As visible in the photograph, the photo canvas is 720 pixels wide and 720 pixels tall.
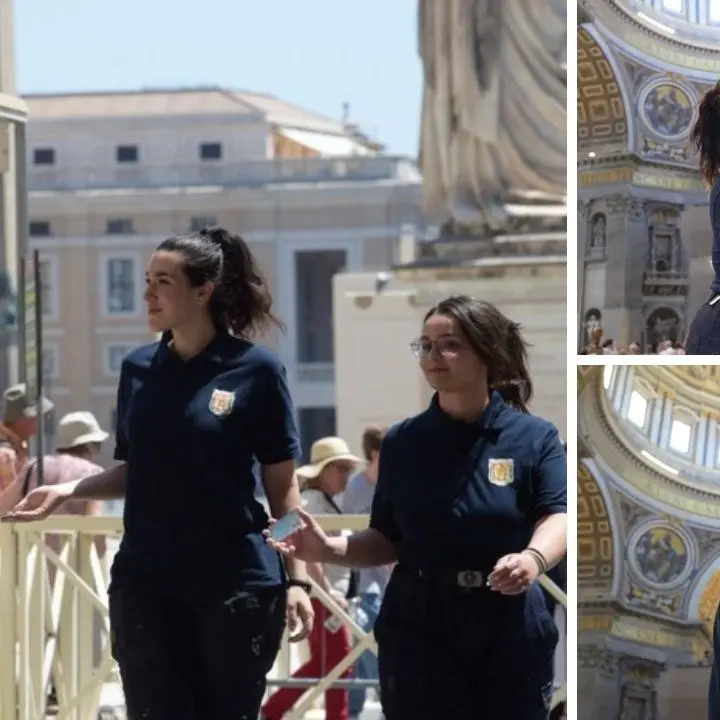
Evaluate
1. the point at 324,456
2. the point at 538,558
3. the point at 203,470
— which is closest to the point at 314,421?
the point at 324,456

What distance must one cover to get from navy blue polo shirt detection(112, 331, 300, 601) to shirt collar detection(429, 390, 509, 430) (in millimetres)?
362

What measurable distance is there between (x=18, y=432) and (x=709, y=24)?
539cm

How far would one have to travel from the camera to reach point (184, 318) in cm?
561

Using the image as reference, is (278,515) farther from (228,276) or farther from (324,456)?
(324,456)

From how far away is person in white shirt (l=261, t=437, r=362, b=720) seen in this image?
8.75m

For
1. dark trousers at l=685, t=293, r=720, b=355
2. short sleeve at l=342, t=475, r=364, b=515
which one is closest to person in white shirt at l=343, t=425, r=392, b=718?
short sleeve at l=342, t=475, r=364, b=515

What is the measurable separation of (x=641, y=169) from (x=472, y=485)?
0.73m

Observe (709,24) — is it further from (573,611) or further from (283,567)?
(283,567)

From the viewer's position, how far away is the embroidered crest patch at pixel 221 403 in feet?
18.0

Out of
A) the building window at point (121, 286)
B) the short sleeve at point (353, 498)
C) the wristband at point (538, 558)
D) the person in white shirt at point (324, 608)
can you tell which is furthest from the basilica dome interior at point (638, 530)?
the building window at point (121, 286)

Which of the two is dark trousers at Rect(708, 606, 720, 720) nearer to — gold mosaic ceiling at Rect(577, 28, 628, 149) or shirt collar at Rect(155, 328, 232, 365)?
gold mosaic ceiling at Rect(577, 28, 628, 149)

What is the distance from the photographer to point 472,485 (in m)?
5.21

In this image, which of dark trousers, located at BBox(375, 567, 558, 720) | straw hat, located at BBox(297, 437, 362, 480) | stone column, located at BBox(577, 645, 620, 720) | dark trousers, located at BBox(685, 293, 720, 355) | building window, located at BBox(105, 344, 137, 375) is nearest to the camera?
dark trousers, located at BBox(685, 293, 720, 355)

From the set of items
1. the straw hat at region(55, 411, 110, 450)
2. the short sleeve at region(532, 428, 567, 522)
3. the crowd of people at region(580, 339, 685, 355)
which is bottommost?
the straw hat at region(55, 411, 110, 450)
